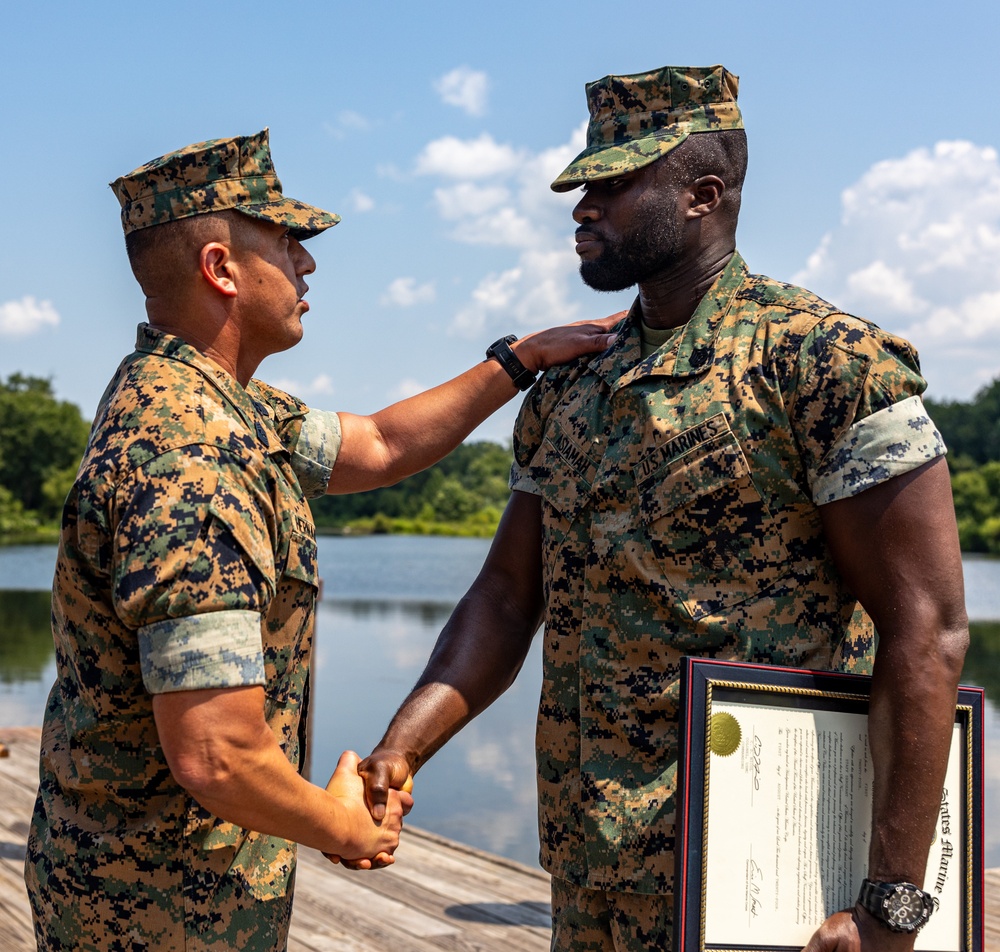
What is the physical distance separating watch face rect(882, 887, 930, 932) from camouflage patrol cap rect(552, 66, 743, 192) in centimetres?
135

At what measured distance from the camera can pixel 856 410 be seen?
2053mm

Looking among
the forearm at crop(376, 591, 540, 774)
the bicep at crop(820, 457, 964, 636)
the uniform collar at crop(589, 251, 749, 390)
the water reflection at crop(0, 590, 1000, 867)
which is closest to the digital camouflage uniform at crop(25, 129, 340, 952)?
the forearm at crop(376, 591, 540, 774)

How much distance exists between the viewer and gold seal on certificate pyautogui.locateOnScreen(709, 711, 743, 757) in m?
1.94

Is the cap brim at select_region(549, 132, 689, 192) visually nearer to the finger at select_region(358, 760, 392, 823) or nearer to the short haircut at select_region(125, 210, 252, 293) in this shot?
the short haircut at select_region(125, 210, 252, 293)

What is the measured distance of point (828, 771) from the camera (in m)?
2.02

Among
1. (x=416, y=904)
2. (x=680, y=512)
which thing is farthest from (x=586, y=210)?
(x=416, y=904)

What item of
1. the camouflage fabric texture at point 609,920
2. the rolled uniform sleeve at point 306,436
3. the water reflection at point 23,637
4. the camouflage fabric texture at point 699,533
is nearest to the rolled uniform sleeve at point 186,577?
the camouflage fabric texture at point 699,533

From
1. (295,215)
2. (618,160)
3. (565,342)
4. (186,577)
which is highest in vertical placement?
(618,160)

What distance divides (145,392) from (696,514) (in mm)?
998

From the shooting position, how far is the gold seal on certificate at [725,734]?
1.94 m

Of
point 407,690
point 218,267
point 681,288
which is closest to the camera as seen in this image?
point 218,267

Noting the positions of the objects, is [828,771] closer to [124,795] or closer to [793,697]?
[793,697]

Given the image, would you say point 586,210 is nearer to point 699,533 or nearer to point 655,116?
point 655,116

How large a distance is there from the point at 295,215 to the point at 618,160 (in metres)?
0.63
